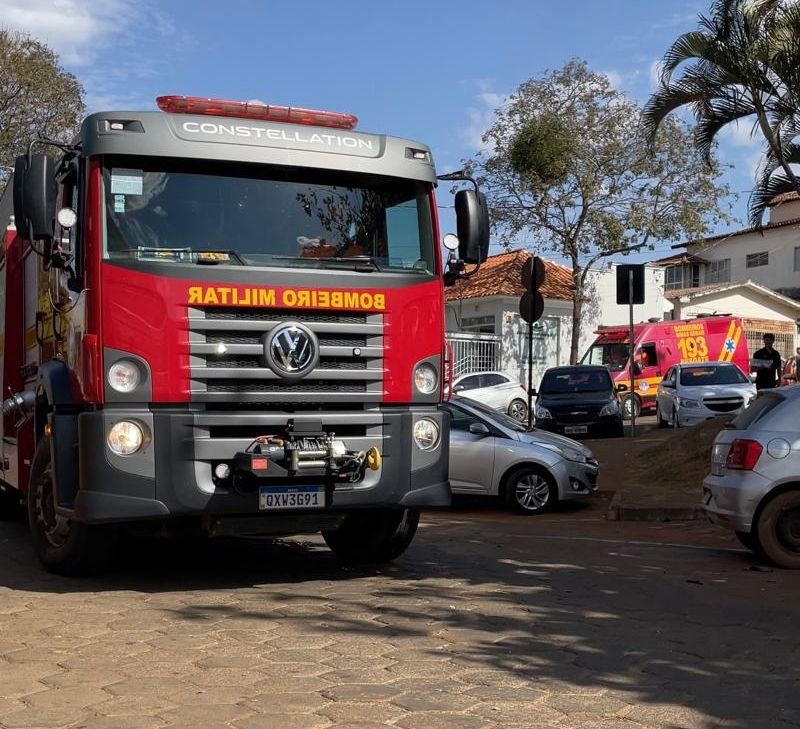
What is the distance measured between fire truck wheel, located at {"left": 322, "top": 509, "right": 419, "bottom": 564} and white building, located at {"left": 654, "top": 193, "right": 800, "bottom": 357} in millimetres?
31302

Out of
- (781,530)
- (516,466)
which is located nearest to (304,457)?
(781,530)

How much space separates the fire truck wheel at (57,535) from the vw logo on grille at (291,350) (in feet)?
5.91

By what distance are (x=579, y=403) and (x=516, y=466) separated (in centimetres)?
999

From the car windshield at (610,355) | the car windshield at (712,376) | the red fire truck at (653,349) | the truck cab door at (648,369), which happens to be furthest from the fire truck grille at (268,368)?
the truck cab door at (648,369)

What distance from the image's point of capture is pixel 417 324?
804cm

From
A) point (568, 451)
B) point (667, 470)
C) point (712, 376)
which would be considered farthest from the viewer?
point (712, 376)

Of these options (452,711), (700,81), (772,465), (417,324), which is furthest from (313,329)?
(700,81)

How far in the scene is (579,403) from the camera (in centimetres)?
2362

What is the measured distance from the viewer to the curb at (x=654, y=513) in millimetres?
12852

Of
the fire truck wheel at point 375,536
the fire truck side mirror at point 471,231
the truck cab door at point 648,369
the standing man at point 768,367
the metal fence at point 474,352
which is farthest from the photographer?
the metal fence at point 474,352

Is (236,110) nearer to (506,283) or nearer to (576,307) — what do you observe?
(576,307)

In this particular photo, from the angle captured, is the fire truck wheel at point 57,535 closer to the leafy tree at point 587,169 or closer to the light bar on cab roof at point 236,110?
the light bar on cab roof at point 236,110

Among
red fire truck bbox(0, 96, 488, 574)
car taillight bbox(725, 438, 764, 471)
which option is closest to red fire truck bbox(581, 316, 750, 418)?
car taillight bbox(725, 438, 764, 471)

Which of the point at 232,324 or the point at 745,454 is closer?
the point at 232,324
